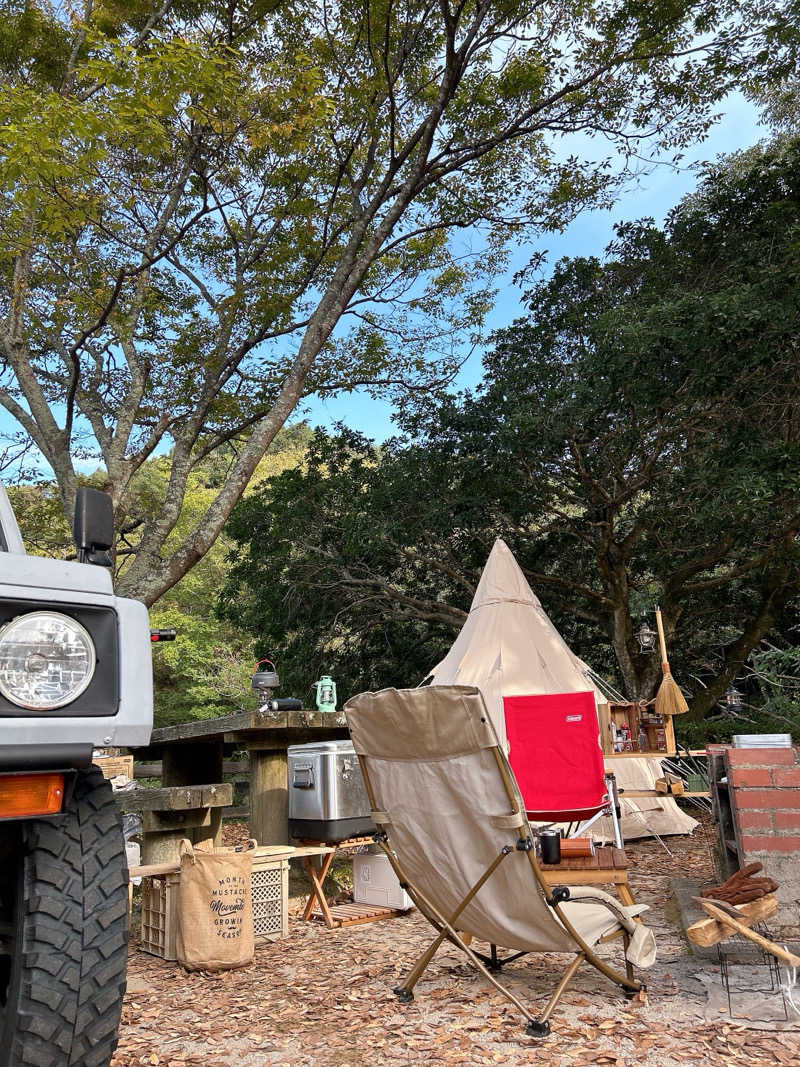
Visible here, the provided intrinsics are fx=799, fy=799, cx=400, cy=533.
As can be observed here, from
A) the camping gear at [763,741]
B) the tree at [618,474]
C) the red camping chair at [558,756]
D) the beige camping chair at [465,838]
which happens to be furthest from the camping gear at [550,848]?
the tree at [618,474]

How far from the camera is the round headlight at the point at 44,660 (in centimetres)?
154

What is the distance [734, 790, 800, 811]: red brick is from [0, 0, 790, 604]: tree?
15.8ft

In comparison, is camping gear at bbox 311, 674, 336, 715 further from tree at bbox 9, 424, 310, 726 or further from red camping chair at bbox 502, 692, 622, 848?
tree at bbox 9, 424, 310, 726

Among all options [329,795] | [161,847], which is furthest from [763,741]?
[161,847]

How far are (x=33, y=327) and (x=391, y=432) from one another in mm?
4538

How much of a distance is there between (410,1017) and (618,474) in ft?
22.5

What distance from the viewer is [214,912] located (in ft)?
12.6

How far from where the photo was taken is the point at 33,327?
28.7 ft

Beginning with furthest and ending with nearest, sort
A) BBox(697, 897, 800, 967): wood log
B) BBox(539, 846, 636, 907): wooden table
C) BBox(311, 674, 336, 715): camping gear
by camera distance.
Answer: BBox(311, 674, 336, 715): camping gear, BBox(539, 846, 636, 907): wooden table, BBox(697, 897, 800, 967): wood log

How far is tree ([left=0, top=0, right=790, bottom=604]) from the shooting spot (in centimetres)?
736

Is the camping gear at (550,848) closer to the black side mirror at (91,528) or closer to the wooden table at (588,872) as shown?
the wooden table at (588,872)

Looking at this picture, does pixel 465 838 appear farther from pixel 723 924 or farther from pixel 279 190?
pixel 279 190

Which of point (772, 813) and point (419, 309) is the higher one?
point (419, 309)

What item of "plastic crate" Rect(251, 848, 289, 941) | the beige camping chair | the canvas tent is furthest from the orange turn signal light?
the canvas tent
